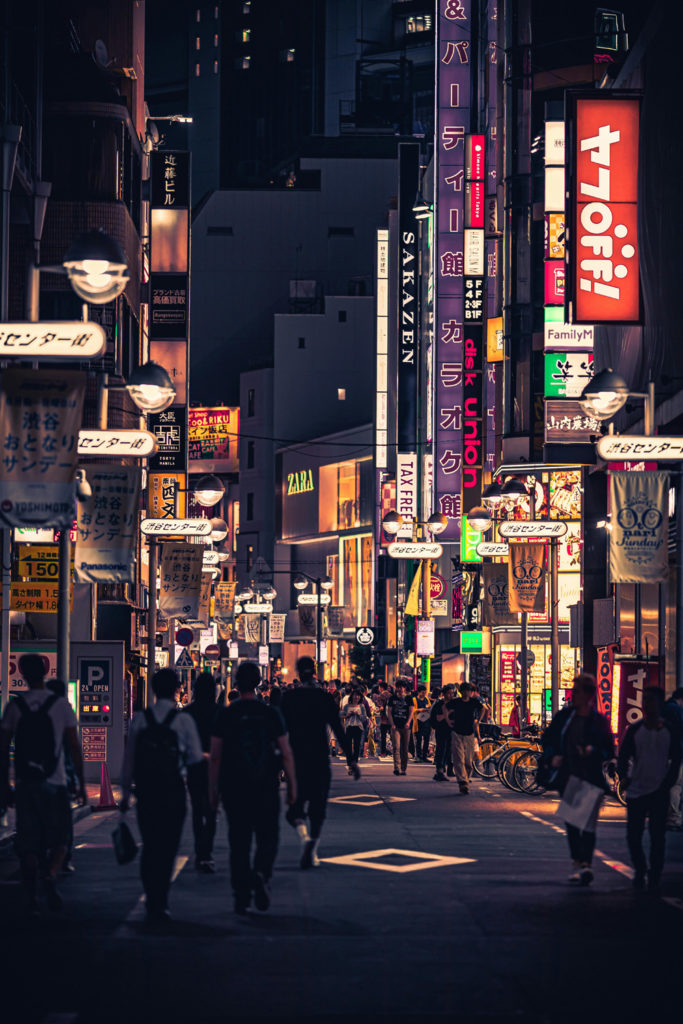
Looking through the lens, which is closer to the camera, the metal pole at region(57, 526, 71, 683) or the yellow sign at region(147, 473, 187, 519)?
the metal pole at region(57, 526, 71, 683)

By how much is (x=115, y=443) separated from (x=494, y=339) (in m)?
34.7

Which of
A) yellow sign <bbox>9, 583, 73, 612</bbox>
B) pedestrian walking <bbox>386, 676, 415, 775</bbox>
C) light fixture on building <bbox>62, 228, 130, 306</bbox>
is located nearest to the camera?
light fixture on building <bbox>62, 228, 130, 306</bbox>

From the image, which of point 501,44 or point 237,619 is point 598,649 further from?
point 237,619

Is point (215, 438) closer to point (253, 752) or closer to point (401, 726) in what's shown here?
point (401, 726)

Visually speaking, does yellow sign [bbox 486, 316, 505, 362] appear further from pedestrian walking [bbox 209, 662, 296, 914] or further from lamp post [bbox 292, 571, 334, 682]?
pedestrian walking [bbox 209, 662, 296, 914]

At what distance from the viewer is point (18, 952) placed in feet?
37.1

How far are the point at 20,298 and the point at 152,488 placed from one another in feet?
48.3

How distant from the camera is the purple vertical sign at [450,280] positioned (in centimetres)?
5941

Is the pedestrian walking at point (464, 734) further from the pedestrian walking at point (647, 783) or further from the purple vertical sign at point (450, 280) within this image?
the purple vertical sign at point (450, 280)

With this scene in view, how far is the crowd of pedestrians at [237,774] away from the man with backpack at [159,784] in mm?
10

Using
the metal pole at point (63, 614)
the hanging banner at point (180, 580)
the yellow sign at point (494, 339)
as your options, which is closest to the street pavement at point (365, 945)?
the metal pole at point (63, 614)

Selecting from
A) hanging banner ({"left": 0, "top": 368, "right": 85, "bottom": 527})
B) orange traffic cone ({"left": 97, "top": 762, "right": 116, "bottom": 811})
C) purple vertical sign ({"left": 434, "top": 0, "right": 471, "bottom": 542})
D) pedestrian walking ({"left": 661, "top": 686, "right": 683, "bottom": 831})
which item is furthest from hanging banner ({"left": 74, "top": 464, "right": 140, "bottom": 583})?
purple vertical sign ({"left": 434, "top": 0, "right": 471, "bottom": 542})

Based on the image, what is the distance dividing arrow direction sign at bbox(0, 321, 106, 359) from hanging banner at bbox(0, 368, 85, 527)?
0.78 meters

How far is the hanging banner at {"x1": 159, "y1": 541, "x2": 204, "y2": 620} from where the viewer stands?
4212cm
